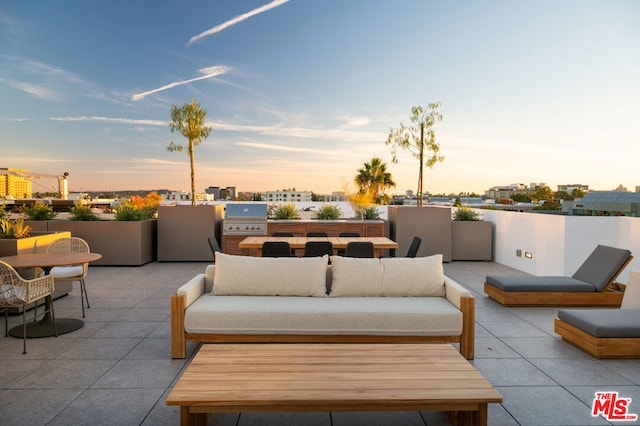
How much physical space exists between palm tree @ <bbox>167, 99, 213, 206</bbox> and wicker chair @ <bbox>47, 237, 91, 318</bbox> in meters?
7.05

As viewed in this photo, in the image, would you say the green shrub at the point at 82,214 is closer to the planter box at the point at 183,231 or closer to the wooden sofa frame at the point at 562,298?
the planter box at the point at 183,231

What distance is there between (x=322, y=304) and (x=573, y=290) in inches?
154

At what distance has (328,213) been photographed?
9992 mm

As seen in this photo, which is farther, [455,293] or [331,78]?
[331,78]

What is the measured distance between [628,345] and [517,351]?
948 millimetres

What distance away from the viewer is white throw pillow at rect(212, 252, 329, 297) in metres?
4.22

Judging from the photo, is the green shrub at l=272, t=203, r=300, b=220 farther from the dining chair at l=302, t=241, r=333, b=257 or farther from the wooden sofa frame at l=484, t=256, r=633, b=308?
the wooden sofa frame at l=484, t=256, r=633, b=308

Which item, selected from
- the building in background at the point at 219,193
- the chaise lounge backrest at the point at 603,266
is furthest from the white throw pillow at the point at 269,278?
the building in background at the point at 219,193

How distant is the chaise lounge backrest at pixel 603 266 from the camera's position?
5418 mm

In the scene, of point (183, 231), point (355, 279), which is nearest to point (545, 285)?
point (355, 279)

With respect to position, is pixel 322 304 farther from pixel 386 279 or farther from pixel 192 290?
pixel 192 290

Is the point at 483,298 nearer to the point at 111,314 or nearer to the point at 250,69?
the point at 111,314

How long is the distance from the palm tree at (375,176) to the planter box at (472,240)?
20215 millimetres

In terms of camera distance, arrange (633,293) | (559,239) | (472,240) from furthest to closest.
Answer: (472,240), (559,239), (633,293)
